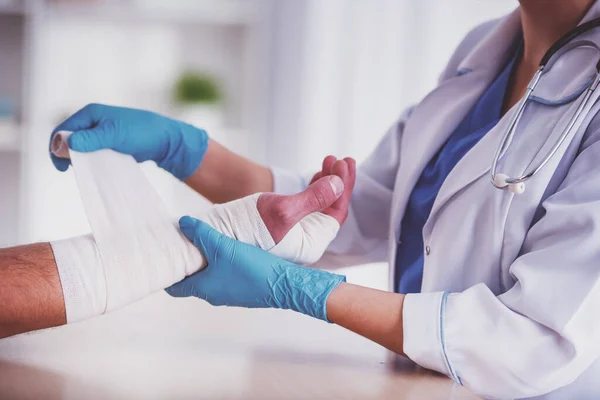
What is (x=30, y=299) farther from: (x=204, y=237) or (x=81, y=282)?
(x=204, y=237)

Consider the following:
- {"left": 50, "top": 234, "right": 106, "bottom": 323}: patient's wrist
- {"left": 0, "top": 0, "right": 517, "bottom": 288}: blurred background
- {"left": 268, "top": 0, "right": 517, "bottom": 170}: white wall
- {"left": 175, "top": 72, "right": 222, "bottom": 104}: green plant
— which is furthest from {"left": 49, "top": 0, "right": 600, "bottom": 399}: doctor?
{"left": 175, "top": 72, "right": 222, "bottom": 104}: green plant

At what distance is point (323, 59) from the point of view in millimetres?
2258

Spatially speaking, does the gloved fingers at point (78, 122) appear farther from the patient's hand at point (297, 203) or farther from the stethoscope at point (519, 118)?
the stethoscope at point (519, 118)

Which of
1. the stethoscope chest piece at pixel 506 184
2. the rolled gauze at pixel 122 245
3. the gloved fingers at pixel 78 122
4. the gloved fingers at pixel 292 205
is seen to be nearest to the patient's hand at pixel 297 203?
the gloved fingers at pixel 292 205

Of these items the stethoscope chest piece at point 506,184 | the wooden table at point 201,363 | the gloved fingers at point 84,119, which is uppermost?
the gloved fingers at point 84,119

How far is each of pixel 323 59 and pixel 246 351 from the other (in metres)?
1.55

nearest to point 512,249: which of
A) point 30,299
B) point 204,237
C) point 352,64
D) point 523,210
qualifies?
point 523,210

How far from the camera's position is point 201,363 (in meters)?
0.80

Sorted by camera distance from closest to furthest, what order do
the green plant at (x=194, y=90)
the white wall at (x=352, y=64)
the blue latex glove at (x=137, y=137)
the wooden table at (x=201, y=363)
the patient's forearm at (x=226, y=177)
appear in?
the wooden table at (x=201, y=363)
the blue latex glove at (x=137, y=137)
the patient's forearm at (x=226, y=177)
the white wall at (x=352, y=64)
the green plant at (x=194, y=90)

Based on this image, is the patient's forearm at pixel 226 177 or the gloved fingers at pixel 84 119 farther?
the patient's forearm at pixel 226 177

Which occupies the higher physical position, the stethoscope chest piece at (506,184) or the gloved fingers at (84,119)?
the gloved fingers at (84,119)

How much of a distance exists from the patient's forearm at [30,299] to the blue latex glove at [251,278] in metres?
0.18

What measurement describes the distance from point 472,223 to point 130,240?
0.48m

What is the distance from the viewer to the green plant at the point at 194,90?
96.5 inches
